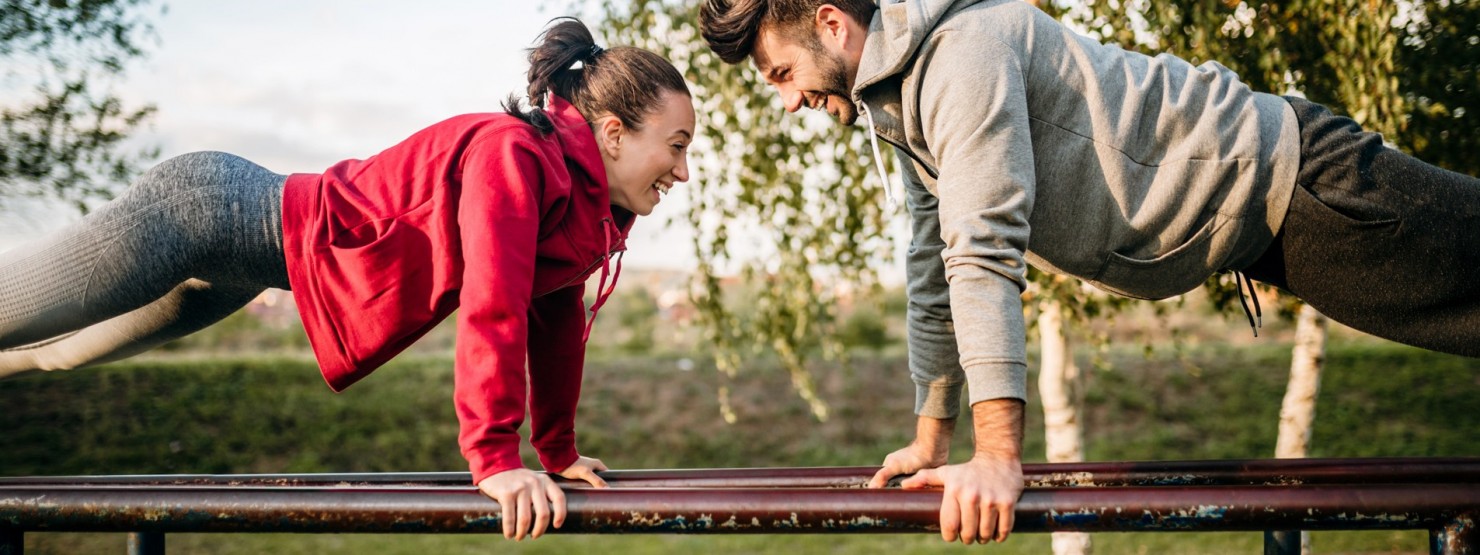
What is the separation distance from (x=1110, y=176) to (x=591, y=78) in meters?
1.01

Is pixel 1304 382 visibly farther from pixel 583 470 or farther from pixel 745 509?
pixel 745 509

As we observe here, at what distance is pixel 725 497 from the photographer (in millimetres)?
1382

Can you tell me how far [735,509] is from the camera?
1.37 m

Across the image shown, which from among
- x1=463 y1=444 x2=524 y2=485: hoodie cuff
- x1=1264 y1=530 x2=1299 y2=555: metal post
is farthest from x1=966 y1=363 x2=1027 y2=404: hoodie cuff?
x1=1264 y1=530 x2=1299 y2=555: metal post

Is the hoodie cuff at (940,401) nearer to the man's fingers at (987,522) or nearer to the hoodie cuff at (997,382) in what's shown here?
the hoodie cuff at (997,382)

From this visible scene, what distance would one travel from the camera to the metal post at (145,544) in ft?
6.64

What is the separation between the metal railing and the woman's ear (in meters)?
0.73

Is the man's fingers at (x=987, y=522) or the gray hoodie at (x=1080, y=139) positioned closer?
the man's fingers at (x=987, y=522)

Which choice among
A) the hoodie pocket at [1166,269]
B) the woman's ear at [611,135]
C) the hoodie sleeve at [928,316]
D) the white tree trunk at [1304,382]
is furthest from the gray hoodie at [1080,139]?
the white tree trunk at [1304,382]

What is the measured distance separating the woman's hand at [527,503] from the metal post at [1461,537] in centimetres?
110

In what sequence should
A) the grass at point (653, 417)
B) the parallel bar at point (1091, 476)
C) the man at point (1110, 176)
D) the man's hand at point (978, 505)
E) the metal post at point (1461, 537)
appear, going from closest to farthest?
the metal post at point (1461, 537) → the man's hand at point (978, 505) → the man at point (1110, 176) → the parallel bar at point (1091, 476) → the grass at point (653, 417)

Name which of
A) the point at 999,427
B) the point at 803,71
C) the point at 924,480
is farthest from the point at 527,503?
the point at 803,71

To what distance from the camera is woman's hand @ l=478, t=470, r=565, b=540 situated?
1.45 metres

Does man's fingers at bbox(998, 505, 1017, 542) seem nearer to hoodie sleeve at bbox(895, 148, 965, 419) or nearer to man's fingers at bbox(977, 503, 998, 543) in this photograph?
man's fingers at bbox(977, 503, 998, 543)
